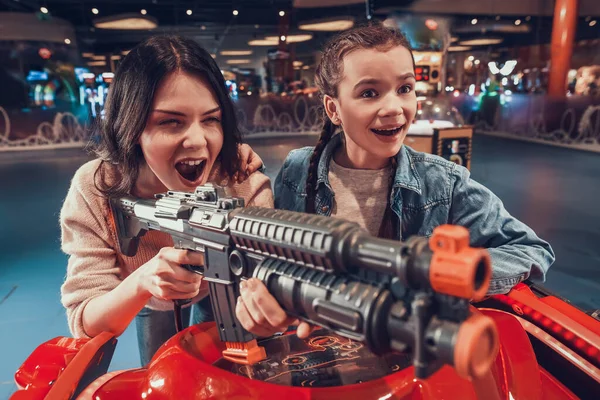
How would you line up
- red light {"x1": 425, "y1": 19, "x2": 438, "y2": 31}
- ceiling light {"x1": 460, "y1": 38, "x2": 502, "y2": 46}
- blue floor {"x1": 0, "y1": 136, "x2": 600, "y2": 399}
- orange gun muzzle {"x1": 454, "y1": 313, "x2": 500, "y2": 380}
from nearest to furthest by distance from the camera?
orange gun muzzle {"x1": 454, "y1": 313, "x2": 500, "y2": 380}
blue floor {"x1": 0, "y1": 136, "x2": 600, "y2": 399}
red light {"x1": 425, "y1": 19, "x2": 438, "y2": 31}
ceiling light {"x1": 460, "y1": 38, "x2": 502, "y2": 46}

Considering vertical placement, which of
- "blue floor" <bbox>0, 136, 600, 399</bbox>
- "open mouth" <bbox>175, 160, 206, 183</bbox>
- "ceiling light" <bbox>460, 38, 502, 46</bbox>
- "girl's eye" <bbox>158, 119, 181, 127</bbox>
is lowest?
"blue floor" <bbox>0, 136, 600, 399</bbox>

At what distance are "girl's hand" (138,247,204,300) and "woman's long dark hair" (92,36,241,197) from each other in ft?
0.90

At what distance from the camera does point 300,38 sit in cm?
778

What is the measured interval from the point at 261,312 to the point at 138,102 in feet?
1.78

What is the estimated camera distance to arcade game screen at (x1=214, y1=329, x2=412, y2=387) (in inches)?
31.1

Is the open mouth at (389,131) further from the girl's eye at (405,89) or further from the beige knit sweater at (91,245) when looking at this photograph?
the beige knit sweater at (91,245)

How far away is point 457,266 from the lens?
0.42 m

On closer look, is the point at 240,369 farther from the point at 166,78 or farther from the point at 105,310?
the point at 166,78

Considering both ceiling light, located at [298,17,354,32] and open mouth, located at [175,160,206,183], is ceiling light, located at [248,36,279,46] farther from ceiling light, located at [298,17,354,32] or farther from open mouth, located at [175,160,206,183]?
open mouth, located at [175,160,206,183]

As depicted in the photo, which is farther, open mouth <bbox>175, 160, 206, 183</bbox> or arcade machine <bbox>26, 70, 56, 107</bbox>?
arcade machine <bbox>26, 70, 56, 107</bbox>

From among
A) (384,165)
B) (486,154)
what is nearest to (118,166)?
(384,165)

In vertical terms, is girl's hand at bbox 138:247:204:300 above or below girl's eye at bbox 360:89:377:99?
below

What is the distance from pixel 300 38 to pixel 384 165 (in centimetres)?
714

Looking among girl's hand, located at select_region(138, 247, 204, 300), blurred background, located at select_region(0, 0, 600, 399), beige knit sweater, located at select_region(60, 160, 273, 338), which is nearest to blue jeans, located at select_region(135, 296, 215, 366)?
beige knit sweater, located at select_region(60, 160, 273, 338)
